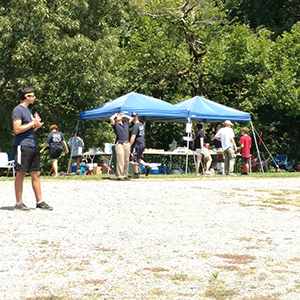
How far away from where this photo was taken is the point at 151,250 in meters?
5.61

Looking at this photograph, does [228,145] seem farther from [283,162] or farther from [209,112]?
[283,162]

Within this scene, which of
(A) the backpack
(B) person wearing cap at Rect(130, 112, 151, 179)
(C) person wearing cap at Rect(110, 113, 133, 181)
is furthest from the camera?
(A) the backpack

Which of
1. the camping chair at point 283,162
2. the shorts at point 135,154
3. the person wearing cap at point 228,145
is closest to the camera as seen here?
the shorts at point 135,154

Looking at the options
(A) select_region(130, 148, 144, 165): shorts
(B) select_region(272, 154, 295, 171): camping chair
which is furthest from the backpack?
(B) select_region(272, 154, 295, 171): camping chair

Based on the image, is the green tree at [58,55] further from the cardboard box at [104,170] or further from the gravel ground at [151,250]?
the gravel ground at [151,250]

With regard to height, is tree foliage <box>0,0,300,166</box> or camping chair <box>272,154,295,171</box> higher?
tree foliage <box>0,0,300,166</box>

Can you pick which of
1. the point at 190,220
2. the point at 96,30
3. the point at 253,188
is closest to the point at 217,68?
the point at 96,30

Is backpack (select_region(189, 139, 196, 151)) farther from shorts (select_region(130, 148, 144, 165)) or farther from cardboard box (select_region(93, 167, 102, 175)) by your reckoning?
shorts (select_region(130, 148, 144, 165))

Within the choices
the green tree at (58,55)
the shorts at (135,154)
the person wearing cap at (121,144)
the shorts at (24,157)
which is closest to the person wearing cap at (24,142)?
the shorts at (24,157)

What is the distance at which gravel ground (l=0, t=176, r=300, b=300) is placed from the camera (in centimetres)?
419

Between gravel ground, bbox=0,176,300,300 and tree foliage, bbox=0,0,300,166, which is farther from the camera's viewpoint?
tree foliage, bbox=0,0,300,166

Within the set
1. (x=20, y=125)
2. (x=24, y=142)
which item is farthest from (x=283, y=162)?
(x=20, y=125)

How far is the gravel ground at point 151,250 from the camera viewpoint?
4.19 meters

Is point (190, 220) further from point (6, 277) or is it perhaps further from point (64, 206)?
point (6, 277)
